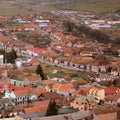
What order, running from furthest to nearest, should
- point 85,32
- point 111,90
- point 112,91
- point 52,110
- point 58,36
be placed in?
point 85,32 < point 58,36 < point 111,90 < point 112,91 < point 52,110

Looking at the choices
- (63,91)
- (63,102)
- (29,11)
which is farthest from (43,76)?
(29,11)

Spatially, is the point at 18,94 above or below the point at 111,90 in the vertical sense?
above

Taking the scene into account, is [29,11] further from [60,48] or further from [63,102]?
[63,102]

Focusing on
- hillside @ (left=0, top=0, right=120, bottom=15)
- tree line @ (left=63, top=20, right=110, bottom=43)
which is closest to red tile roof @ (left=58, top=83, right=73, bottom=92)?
tree line @ (left=63, top=20, right=110, bottom=43)

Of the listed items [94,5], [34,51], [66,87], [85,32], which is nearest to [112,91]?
[66,87]

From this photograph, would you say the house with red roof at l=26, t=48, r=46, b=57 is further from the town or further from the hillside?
the hillside

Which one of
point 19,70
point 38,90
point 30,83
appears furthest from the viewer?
point 19,70

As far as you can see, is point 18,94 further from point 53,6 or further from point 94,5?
point 53,6
